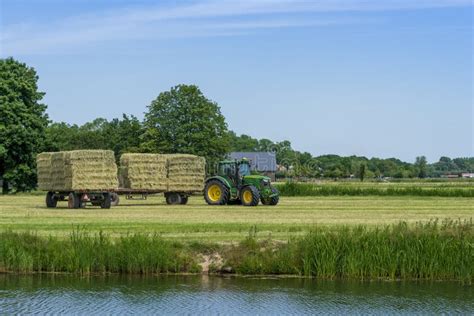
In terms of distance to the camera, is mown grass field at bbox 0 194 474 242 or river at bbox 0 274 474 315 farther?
mown grass field at bbox 0 194 474 242

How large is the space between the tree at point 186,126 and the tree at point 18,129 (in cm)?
2087

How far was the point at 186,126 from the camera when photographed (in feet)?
272

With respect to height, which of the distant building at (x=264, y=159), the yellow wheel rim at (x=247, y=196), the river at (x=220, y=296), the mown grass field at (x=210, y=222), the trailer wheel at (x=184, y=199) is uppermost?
the distant building at (x=264, y=159)

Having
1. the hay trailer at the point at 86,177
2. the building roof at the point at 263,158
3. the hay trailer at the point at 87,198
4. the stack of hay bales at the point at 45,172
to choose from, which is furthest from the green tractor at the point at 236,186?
the building roof at the point at 263,158

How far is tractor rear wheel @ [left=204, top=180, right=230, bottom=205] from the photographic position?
4197cm

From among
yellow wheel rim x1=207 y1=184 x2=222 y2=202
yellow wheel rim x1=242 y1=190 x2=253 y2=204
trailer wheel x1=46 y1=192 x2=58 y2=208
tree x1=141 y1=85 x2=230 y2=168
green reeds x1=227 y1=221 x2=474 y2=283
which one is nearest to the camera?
green reeds x1=227 y1=221 x2=474 y2=283

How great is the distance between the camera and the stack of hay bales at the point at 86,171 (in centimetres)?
3825

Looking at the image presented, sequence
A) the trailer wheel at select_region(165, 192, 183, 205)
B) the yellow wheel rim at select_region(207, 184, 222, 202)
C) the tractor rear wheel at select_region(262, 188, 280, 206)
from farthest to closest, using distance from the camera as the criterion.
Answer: the trailer wheel at select_region(165, 192, 183, 205)
the yellow wheel rim at select_region(207, 184, 222, 202)
the tractor rear wheel at select_region(262, 188, 280, 206)

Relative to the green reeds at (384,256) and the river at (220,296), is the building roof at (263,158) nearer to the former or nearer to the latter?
the green reeds at (384,256)

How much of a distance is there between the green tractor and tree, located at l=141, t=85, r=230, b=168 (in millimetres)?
37909

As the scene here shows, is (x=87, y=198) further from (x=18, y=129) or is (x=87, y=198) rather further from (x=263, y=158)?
(x=263, y=158)

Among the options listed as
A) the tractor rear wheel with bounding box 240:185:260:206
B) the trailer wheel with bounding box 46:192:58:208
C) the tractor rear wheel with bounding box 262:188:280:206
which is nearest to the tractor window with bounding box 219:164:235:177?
the tractor rear wheel with bounding box 240:185:260:206

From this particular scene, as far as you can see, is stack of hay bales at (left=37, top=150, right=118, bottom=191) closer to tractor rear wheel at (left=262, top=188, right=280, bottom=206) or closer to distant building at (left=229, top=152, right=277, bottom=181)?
tractor rear wheel at (left=262, top=188, right=280, bottom=206)

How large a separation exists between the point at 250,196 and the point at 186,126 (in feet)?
139
